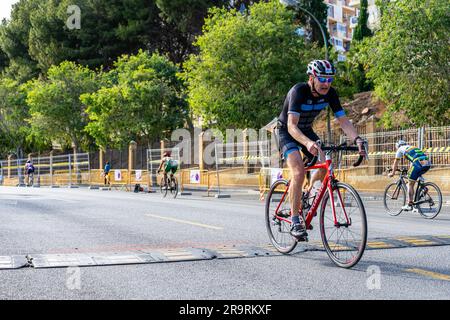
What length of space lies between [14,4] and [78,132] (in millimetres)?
26842

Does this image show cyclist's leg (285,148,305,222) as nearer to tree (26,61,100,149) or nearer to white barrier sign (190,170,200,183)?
white barrier sign (190,170,200,183)

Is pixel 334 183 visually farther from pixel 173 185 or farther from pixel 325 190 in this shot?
pixel 173 185

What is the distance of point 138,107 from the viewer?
1427 inches

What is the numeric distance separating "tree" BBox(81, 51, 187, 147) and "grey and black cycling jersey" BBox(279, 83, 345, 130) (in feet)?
100

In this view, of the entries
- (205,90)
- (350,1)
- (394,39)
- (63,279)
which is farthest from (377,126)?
(350,1)

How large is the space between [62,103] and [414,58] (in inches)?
1167

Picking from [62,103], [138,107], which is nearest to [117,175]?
[138,107]

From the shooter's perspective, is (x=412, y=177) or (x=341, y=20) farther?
A: (x=341, y=20)

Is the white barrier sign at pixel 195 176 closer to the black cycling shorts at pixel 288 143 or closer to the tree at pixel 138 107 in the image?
the tree at pixel 138 107

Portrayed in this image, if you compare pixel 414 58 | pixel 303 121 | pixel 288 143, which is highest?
pixel 414 58

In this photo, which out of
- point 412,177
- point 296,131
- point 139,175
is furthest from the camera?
point 139,175

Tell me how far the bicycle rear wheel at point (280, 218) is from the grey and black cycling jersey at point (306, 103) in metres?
0.91

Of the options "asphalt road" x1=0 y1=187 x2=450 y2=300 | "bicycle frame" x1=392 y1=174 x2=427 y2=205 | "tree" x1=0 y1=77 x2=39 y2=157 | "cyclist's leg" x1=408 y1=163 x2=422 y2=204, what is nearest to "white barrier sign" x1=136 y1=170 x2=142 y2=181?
"bicycle frame" x1=392 y1=174 x2=427 y2=205

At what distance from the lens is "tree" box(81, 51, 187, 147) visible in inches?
1437
